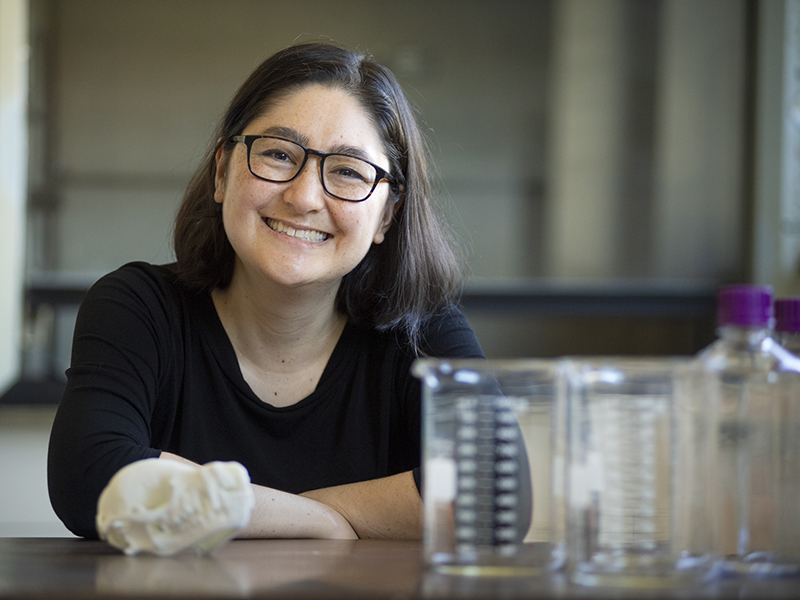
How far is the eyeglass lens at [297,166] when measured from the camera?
44.5 inches

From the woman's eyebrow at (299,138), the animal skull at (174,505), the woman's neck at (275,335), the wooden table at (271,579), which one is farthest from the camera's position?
the woman's neck at (275,335)

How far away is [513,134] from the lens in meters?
2.50

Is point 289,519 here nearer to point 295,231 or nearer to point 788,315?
point 295,231

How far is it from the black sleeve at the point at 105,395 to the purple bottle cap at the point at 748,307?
2.07 ft

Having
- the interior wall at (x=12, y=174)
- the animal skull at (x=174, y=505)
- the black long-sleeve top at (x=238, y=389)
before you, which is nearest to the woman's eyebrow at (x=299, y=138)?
the black long-sleeve top at (x=238, y=389)

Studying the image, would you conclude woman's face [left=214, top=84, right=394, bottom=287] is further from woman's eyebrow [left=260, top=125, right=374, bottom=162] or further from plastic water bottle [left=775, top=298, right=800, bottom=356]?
plastic water bottle [left=775, top=298, right=800, bottom=356]

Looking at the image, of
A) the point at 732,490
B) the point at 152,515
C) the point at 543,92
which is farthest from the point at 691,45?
the point at 152,515

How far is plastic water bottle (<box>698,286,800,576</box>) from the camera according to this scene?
625 millimetres

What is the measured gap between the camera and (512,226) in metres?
2.50

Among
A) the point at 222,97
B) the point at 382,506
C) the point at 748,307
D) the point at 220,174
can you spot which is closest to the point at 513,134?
the point at 222,97

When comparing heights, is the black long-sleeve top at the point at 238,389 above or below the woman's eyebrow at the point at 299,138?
below

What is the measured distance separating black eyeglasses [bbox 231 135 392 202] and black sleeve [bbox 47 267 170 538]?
0.25 meters

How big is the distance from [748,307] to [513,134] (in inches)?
76.7

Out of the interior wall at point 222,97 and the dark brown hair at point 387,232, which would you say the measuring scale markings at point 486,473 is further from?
the interior wall at point 222,97
